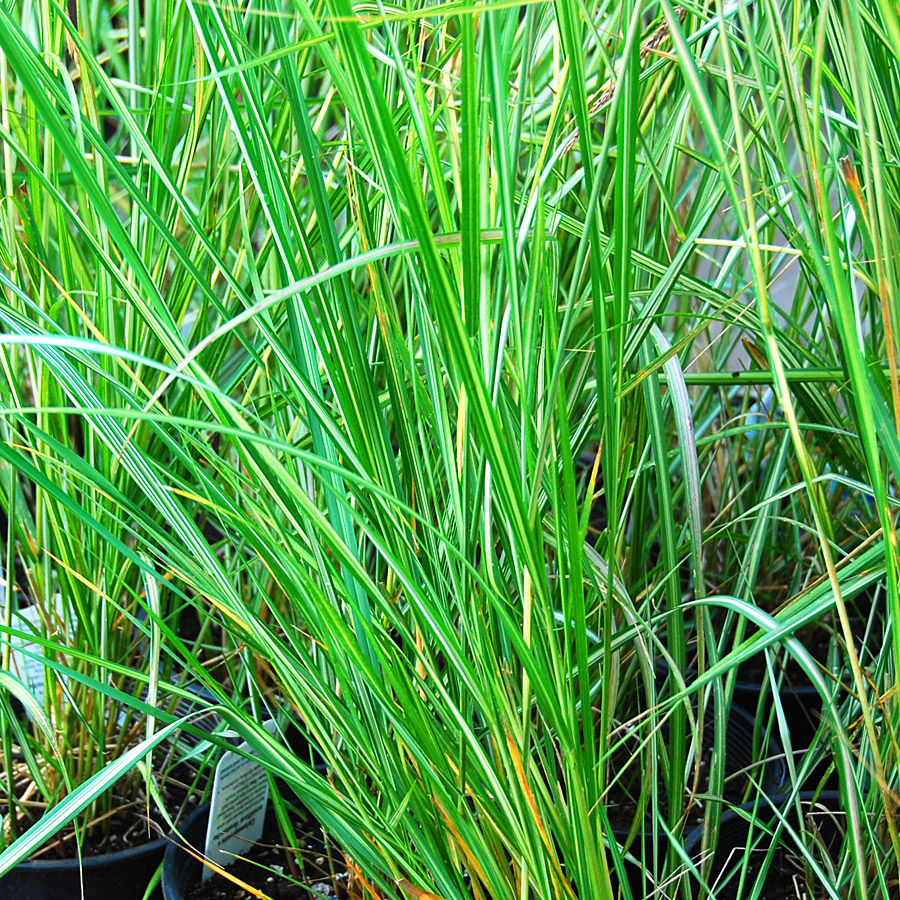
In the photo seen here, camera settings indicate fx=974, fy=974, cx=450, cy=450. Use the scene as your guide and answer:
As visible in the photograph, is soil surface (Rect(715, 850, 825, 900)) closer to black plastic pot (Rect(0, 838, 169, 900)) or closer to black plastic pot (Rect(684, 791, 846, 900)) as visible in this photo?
black plastic pot (Rect(684, 791, 846, 900))

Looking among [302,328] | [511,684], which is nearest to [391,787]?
[511,684]

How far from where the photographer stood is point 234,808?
623mm

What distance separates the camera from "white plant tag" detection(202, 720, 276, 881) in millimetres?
603

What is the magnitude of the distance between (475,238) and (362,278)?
0.47 m

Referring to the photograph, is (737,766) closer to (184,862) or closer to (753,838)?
(753,838)

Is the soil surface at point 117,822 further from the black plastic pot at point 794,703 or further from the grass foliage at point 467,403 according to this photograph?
the black plastic pot at point 794,703

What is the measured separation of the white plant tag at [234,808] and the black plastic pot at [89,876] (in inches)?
2.0

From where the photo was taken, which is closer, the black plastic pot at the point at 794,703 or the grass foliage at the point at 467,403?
the grass foliage at the point at 467,403

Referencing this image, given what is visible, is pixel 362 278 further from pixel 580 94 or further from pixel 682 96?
pixel 580 94

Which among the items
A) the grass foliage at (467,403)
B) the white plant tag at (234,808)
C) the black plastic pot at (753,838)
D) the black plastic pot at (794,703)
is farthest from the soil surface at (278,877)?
the black plastic pot at (794,703)

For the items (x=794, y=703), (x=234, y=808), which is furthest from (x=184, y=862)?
(x=794, y=703)

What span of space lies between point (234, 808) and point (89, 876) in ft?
0.40

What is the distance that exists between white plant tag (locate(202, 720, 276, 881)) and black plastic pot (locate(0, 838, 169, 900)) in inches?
2.0

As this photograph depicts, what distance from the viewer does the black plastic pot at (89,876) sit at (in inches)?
25.5
